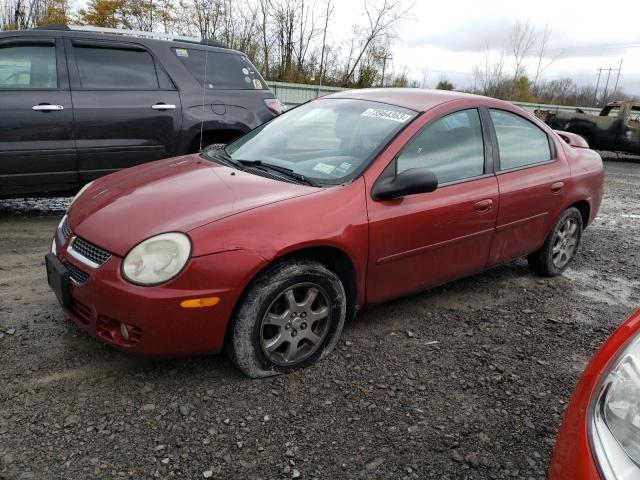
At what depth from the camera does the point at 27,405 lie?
2.46 m

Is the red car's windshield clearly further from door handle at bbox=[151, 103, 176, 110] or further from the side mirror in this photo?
door handle at bbox=[151, 103, 176, 110]

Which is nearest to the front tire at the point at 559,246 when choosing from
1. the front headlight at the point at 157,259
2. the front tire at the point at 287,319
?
the front tire at the point at 287,319

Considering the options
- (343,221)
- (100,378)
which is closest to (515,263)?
(343,221)

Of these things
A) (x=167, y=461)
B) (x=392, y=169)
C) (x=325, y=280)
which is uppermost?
(x=392, y=169)

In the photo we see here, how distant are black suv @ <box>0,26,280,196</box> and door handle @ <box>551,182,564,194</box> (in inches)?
130

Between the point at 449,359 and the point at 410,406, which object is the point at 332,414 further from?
the point at 449,359

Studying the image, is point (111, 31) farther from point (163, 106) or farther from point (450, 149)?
point (450, 149)

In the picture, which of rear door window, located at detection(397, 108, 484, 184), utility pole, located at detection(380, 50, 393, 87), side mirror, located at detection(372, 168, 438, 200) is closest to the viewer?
side mirror, located at detection(372, 168, 438, 200)

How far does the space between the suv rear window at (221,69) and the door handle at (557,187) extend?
3.63 metres

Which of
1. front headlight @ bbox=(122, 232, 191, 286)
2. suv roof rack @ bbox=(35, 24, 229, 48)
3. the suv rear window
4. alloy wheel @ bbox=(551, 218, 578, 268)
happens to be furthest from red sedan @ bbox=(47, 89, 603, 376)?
suv roof rack @ bbox=(35, 24, 229, 48)

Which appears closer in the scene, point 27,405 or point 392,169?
point 27,405

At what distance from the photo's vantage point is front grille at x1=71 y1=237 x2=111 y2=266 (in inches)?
98.5

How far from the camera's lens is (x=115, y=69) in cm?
542

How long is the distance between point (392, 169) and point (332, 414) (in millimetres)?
1406
